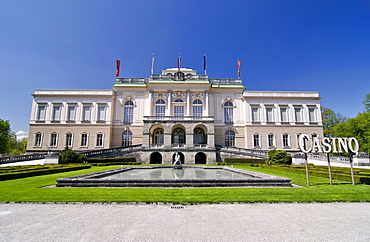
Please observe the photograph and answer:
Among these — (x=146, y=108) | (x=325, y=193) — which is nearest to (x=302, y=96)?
(x=146, y=108)

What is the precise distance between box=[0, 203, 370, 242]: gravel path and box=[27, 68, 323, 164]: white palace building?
102 ft

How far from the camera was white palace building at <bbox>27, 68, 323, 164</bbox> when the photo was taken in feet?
127

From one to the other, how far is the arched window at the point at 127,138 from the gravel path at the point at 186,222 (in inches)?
1308

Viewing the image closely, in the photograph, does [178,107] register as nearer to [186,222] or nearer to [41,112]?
[41,112]

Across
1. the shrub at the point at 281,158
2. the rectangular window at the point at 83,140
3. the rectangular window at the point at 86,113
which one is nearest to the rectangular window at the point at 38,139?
the rectangular window at the point at 83,140

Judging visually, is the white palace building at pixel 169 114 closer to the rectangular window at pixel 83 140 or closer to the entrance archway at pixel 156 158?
the rectangular window at pixel 83 140

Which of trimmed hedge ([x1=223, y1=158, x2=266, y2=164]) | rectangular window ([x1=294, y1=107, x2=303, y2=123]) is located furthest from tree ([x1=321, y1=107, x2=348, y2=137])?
trimmed hedge ([x1=223, y1=158, x2=266, y2=164])

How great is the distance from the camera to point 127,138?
132 ft

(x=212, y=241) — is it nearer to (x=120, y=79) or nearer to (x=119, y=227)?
(x=119, y=227)

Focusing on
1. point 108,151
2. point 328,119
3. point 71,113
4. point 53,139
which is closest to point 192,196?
point 108,151

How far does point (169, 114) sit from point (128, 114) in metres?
9.38

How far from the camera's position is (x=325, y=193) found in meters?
9.00

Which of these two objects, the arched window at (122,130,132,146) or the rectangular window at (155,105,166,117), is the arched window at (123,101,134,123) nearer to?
the arched window at (122,130,132,146)

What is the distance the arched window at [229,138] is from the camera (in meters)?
40.5
